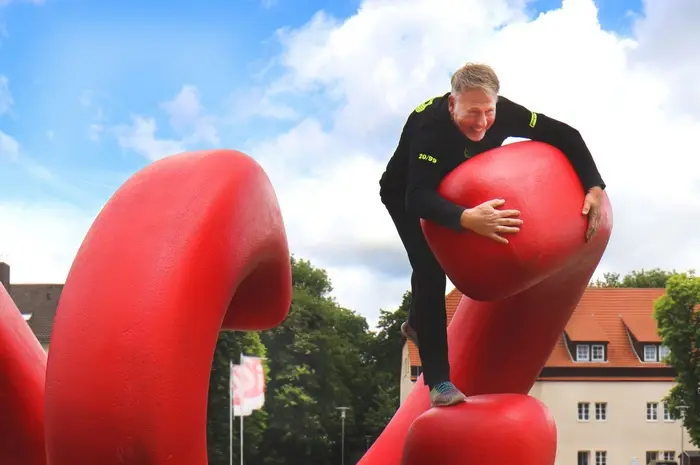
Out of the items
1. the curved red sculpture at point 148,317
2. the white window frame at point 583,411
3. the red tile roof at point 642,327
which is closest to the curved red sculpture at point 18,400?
the curved red sculpture at point 148,317

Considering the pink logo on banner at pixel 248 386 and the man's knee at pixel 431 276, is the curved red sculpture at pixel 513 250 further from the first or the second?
the pink logo on banner at pixel 248 386

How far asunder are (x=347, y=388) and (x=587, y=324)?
511 inches

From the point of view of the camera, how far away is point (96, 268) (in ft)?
11.9

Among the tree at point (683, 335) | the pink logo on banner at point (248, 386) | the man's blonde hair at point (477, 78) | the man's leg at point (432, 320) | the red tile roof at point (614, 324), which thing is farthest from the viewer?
the red tile roof at point (614, 324)

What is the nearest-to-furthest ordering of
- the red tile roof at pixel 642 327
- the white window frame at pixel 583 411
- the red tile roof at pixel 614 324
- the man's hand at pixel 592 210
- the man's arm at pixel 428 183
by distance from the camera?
the man's arm at pixel 428 183, the man's hand at pixel 592 210, the white window frame at pixel 583 411, the red tile roof at pixel 614 324, the red tile roof at pixel 642 327

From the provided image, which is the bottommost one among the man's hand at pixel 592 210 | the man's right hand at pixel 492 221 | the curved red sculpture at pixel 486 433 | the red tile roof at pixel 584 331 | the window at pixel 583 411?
the curved red sculpture at pixel 486 433

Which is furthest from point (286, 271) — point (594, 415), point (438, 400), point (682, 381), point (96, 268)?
point (594, 415)

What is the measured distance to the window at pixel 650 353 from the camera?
43438 millimetres

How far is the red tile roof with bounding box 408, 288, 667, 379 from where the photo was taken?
4312 centimetres

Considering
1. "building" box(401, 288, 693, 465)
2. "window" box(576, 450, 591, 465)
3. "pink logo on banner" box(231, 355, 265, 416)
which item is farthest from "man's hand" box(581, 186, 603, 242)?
"window" box(576, 450, 591, 465)

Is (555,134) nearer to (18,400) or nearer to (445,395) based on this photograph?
(445,395)

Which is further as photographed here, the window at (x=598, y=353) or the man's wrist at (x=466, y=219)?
the window at (x=598, y=353)

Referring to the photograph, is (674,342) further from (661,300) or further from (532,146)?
(532,146)

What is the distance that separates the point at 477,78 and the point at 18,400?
3.07m
